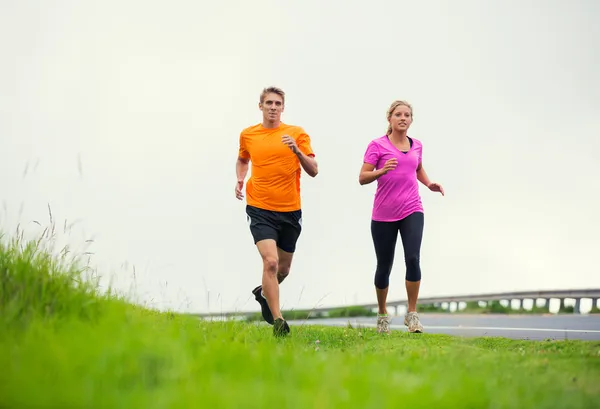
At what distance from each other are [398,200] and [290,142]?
2.08m

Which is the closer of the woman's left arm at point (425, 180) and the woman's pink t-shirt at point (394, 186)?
the woman's pink t-shirt at point (394, 186)

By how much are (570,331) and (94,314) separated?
286 inches

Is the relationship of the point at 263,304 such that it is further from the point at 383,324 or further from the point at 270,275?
the point at 383,324

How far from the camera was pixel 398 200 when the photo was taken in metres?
9.05

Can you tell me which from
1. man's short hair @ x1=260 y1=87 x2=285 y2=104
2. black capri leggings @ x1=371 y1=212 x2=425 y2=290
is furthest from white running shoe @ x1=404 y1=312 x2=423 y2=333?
man's short hair @ x1=260 y1=87 x2=285 y2=104

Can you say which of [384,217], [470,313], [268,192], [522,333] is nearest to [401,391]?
[268,192]

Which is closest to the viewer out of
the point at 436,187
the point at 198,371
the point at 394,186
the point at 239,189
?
the point at 198,371

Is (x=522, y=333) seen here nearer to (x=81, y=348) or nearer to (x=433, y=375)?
(x=433, y=375)

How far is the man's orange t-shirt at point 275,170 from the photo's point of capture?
8.18 metres

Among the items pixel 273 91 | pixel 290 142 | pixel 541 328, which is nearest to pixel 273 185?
pixel 290 142

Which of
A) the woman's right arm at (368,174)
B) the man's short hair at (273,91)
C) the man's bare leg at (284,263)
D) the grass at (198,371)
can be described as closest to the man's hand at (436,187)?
the woman's right arm at (368,174)

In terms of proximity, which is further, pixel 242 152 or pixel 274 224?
pixel 242 152

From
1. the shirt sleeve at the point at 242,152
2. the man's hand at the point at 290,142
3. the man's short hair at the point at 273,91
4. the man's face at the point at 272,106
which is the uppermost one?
the man's short hair at the point at 273,91

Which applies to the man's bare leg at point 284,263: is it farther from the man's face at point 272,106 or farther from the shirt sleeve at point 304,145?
the man's face at point 272,106
